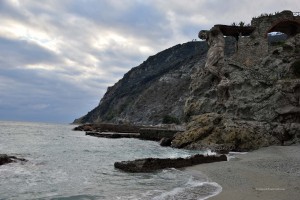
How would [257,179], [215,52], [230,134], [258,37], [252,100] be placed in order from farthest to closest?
1. [215,52]
2. [258,37]
3. [252,100]
4. [230,134]
5. [257,179]

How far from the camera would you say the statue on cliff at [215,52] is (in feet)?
164

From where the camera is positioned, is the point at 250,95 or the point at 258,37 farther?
the point at 258,37

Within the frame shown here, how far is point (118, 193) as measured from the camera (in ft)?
48.0

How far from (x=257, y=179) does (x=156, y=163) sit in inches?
287

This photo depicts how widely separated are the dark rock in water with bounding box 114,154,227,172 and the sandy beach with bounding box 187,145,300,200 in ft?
3.32

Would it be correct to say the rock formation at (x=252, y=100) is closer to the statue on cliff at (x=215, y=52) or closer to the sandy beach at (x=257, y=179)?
the statue on cliff at (x=215, y=52)

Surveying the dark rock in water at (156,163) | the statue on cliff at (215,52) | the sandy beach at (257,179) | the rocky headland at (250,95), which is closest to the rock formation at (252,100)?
the rocky headland at (250,95)

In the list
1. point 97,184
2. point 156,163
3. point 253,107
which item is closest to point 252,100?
point 253,107

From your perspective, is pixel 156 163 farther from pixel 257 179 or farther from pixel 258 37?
pixel 258 37

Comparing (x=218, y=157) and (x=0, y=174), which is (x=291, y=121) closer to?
(x=218, y=157)

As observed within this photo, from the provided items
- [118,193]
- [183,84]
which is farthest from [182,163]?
[183,84]

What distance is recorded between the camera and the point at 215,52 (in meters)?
50.6

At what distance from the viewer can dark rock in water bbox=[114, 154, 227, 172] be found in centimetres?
2134

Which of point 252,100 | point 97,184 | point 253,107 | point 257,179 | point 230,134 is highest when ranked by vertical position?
point 252,100
